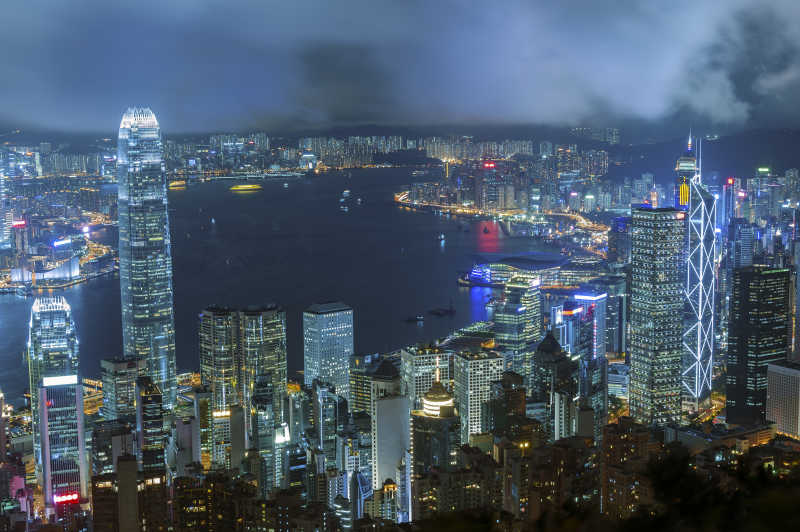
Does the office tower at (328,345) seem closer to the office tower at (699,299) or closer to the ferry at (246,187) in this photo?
the office tower at (699,299)

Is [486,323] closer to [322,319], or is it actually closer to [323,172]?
[322,319]

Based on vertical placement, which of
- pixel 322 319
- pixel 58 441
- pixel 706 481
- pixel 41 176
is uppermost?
pixel 41 176

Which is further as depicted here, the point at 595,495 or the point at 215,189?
the point at 215,189

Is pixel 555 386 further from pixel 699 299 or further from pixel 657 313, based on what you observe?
pixel 699 299

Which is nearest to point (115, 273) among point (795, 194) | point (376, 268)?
point (376, 268)

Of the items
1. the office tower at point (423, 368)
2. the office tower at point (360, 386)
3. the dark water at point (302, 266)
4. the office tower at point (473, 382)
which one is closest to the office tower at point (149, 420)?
the dark water at point (302, 266)

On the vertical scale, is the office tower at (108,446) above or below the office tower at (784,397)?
below
